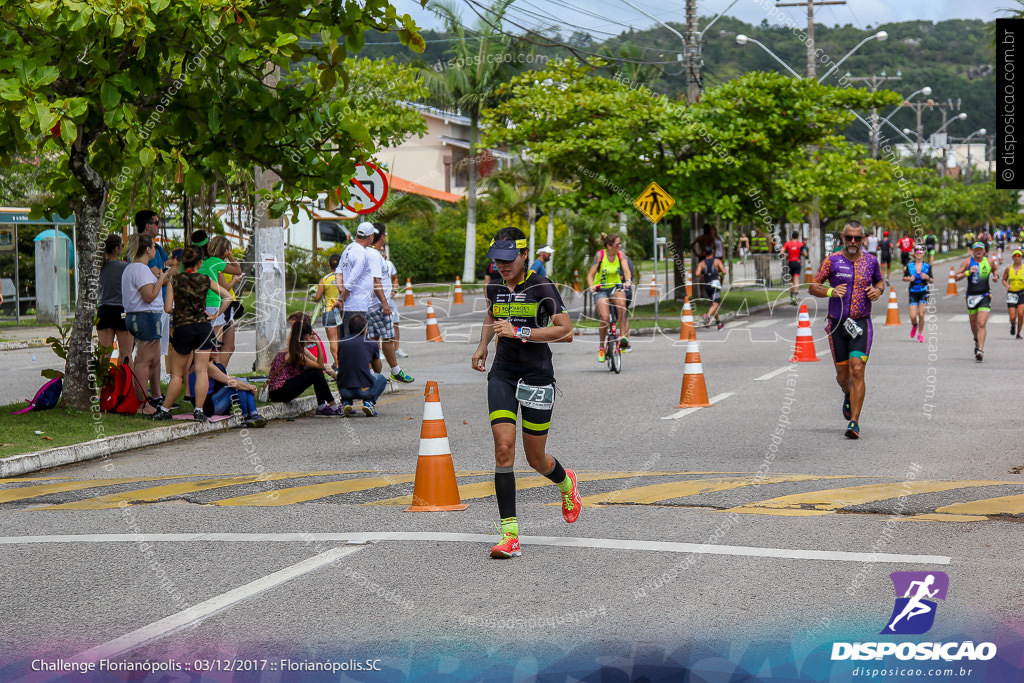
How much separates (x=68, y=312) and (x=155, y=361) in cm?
1781

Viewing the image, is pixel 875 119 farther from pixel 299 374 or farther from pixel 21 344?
pixel 299 374

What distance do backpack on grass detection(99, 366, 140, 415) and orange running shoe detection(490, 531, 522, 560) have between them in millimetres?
7226

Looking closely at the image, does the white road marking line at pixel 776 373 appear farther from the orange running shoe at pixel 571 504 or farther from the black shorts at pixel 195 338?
the orange running shoe at pixel 571 504

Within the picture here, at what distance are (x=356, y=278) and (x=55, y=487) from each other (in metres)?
5.37

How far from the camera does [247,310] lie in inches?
699

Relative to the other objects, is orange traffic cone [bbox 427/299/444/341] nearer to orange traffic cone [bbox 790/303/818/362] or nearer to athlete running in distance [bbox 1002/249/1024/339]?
orange traffic cone [bbox 790/303/818/362]

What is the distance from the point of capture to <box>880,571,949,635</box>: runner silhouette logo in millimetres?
5254

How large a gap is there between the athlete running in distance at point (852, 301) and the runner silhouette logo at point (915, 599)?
516cm

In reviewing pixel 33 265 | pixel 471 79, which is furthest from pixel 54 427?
pixel 471 79

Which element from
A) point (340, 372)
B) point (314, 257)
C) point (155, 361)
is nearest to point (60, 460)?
point (155, 361)

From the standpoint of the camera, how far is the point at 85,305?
12586 mm

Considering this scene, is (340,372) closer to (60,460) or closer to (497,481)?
(60,460)

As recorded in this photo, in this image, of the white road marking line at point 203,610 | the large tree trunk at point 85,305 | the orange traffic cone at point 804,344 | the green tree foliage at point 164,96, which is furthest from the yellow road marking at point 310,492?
the orange traffic cone at point 804,344

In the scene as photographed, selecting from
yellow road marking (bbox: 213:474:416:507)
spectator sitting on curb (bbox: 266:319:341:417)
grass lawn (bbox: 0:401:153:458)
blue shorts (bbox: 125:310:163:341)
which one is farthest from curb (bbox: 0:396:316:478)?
yellow road marking (bbox: 213:474:416:507)
